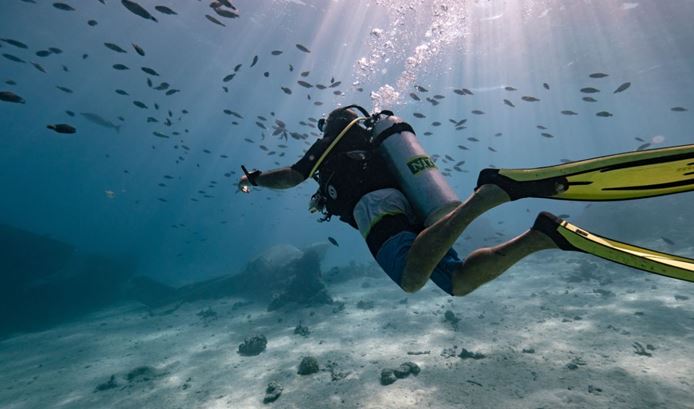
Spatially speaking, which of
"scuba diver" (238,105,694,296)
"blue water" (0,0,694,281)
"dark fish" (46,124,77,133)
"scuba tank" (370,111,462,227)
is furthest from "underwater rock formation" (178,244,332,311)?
"scuba tank" (370,111,462,227)

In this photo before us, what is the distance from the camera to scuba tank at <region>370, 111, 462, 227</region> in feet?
10.8

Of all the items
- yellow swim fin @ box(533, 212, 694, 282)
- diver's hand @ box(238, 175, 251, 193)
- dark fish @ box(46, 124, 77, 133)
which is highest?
yellow swim fin @ box(533, 212, 694, 282)

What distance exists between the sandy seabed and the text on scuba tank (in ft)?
17.1

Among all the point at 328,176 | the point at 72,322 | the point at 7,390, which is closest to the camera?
the point at 328,176

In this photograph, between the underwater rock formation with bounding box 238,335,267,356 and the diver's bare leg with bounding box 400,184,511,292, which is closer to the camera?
the diver's bare leg with bounding box 400,184,511,292

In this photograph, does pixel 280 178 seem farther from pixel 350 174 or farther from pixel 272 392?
pixel 272 392

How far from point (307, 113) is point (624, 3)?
135 ft

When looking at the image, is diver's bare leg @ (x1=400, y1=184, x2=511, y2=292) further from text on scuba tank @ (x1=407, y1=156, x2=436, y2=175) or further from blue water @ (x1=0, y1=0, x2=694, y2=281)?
blue water @ (x1=0, y1=0, x2=694, y2=281)

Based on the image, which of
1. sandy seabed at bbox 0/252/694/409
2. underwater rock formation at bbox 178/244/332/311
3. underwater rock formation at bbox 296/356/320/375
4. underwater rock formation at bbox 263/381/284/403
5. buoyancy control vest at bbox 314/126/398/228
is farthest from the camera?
underwater rock formation at bbox 178/244/332/311

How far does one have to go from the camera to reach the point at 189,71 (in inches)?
1542

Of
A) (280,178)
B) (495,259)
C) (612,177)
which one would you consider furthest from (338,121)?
(612,177)

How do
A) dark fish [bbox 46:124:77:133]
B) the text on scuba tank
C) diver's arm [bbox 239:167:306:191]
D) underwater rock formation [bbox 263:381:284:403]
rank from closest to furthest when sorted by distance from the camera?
the text on scuba tank < diver's arm [bbox 239:167:306:191] < dark fish [bbox 46:124:77:133] < underwater rock formation [bbox 263:381:284:403]

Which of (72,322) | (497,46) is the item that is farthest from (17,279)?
(497,46)

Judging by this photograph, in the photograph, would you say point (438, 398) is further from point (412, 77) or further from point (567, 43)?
point (412, 77)
